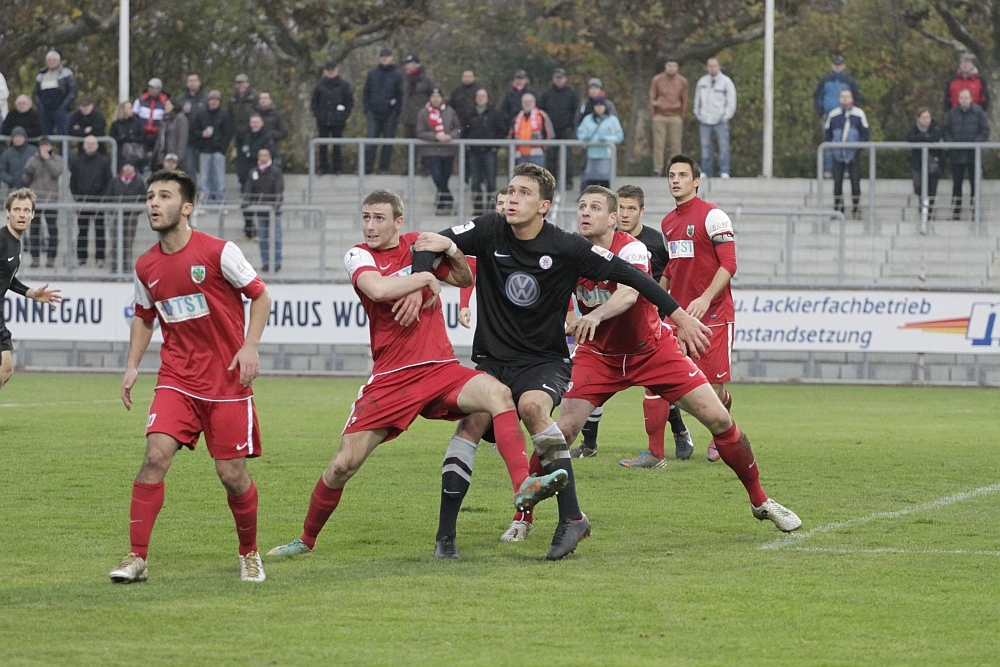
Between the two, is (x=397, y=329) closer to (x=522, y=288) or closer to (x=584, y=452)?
(x=522, y=288)

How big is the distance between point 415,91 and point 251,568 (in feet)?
59.3

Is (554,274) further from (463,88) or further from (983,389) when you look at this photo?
(463,88)

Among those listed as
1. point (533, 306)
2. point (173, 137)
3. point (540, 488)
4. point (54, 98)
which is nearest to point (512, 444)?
point (540, 488)

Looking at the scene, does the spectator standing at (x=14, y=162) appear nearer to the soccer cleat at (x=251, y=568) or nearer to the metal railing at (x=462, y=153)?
the metal railing at (x=462, y=153)

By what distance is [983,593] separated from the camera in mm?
6781

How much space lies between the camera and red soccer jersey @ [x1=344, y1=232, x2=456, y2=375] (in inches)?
303

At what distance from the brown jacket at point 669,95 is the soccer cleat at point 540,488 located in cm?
1826

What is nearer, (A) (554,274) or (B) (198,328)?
(B) (198,328)

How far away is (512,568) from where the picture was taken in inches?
292

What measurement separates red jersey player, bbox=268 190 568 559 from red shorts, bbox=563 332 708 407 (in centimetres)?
133

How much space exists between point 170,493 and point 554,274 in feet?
11.6

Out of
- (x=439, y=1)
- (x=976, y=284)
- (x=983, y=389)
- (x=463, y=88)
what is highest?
(x=439, y=1)

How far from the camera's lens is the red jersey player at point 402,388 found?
25.0 ft

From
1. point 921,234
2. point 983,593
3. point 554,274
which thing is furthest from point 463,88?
point 983,593
